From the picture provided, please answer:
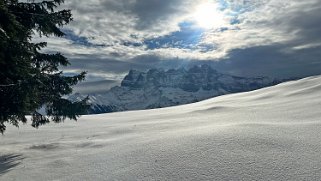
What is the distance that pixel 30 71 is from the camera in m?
8.91

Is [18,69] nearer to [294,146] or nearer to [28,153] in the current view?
[28,153]

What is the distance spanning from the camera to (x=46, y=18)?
424 inches

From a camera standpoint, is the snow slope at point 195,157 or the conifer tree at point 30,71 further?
the conifer tree at point 30,71

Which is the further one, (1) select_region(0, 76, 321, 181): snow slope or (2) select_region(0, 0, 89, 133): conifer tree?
(2) select_region(0, 0, 89, 133): conifer tree

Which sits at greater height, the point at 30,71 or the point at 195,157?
the point at 30,71

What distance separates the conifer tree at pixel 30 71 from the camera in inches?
322

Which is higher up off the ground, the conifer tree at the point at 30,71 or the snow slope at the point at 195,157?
the conifer tree at the point at 30,71

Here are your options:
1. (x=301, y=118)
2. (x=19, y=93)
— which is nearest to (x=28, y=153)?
(x=19, y=93)

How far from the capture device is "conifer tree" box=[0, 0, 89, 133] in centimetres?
818

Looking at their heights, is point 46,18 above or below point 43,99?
above

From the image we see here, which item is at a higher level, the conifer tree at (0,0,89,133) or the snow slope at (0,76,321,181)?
the conifer tree at (0,0,89,133)

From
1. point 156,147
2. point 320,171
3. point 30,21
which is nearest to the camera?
point 320,171

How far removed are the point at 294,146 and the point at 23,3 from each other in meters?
9.25

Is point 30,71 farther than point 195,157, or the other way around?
point 30,71
